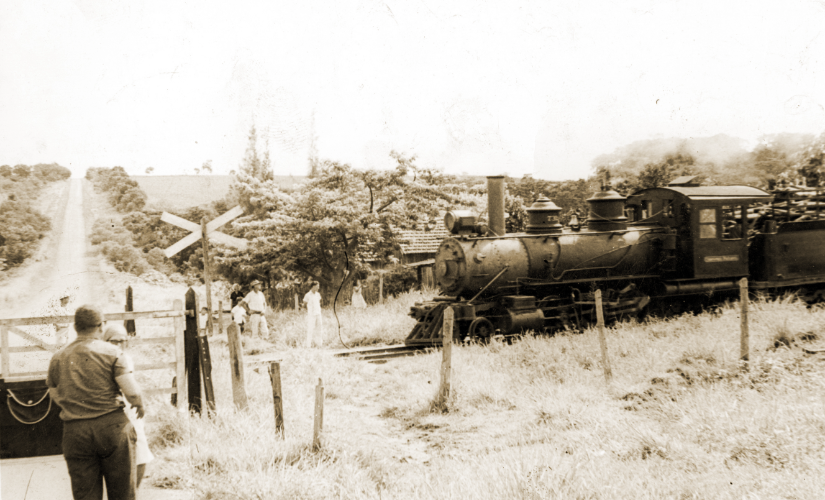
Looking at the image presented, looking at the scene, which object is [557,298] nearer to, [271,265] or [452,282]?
[452,282]

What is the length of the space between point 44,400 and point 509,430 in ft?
15.5

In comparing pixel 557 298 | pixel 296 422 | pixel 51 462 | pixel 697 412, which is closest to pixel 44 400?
pixel 51 462

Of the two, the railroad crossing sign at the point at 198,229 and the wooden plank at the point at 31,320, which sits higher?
the railroad crossing sign at the point at 198,229

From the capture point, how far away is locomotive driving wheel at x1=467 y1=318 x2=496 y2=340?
11.2 meters

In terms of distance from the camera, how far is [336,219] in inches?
683

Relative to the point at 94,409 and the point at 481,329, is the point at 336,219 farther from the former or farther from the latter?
the point at 94,409

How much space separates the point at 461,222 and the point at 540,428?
6054mm

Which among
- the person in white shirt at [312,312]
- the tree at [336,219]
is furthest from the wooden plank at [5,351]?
the tree at [336,219]

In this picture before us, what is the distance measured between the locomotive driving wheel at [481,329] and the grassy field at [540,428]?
4.45 ft

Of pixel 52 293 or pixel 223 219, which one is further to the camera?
pixel 223 219

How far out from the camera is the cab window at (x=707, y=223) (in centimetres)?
1238

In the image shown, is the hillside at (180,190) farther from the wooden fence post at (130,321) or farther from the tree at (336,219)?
the wooden fence post at (130,321)

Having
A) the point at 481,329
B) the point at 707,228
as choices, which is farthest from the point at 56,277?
the point at 707,228

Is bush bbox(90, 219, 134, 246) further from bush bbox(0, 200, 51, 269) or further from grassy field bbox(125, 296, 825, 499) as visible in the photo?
grassy field bbox(125, 296, 825, 499)
